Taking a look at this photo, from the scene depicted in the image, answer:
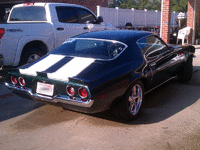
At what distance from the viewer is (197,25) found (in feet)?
48.8

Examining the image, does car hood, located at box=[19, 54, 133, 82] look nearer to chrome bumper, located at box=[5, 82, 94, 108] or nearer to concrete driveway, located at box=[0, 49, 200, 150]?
chrome bumper, located at box=[5, 82, 94, 108]

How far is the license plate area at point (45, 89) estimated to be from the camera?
3670mm

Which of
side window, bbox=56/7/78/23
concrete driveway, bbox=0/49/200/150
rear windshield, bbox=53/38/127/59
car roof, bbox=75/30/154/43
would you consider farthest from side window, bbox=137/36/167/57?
side window, bbox=56/7/78/23

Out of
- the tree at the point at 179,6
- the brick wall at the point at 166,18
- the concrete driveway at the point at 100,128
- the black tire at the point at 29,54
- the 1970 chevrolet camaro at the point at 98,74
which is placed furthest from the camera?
the tree at the point at 179,6

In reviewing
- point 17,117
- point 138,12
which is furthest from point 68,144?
point 138,12

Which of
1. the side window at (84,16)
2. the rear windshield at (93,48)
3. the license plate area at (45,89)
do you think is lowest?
the license plate area at (45,89)

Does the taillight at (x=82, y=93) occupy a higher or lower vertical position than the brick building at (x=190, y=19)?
lower

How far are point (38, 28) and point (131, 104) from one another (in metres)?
3.91

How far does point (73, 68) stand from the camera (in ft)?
12.4

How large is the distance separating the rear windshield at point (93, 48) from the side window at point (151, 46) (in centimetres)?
49

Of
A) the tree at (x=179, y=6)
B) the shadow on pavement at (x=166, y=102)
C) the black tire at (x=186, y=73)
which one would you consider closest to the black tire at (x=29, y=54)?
the shadow on pavement at (x=166, y=102)

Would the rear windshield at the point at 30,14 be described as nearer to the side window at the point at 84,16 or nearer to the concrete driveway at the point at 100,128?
the side window at the point at 84,16

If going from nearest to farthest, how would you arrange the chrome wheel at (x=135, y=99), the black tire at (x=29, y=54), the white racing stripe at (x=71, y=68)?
1. the white racing stripe at (x=71, y=68)
2. the chrome wheel at (x=135, y=99)
3. the black tire at (x=29, y=54)

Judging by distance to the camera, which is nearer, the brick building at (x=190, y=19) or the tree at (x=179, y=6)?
the brick building at (x=190, y=19)
